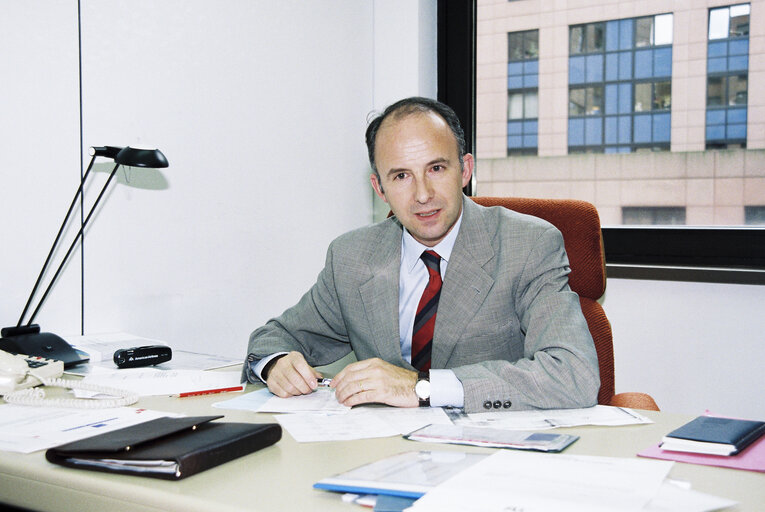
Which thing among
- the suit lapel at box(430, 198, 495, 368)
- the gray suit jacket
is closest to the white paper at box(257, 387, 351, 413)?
the gray suit jacket

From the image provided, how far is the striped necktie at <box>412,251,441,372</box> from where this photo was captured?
66.4 inches

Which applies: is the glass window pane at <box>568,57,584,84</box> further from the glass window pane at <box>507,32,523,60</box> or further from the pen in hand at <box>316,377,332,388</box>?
the pen in hand at <box>316,377,332,388</box>

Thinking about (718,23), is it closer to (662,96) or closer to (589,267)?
(662,96)

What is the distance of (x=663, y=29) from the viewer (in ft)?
8.64

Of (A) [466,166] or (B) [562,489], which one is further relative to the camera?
(A) [466,166]

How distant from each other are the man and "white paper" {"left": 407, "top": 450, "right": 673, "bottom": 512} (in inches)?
18.8

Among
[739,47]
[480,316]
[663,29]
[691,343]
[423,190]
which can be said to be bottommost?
[691,343]

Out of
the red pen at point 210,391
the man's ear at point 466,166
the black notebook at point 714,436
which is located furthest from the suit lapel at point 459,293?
the black notebook at point 714,436

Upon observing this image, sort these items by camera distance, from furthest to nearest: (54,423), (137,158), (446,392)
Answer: (137,158) → (446,392) → (54,423)

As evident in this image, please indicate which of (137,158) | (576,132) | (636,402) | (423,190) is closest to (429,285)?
(423,190)

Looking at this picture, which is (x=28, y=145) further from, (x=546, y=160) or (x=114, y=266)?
(x=546, y=160)

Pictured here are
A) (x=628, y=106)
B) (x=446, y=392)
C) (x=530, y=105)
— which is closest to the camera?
(x=446, y=392)

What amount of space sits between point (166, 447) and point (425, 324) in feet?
2.86

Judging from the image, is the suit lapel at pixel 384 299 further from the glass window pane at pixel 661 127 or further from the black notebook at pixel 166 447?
the glass window pane at pixel 661 127
